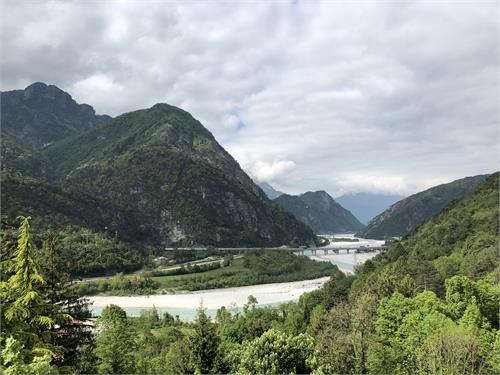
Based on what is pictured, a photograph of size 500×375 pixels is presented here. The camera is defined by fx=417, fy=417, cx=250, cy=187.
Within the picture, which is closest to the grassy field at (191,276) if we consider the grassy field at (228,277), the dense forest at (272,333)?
the grassy field at (228,277)

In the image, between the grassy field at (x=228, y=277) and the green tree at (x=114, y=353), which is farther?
the grassy field at (x=228, y=277)

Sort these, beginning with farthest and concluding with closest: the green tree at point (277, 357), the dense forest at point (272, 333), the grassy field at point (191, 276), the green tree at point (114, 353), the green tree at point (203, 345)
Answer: the grassy field at point (191, 276)
the green tree at point (114, 353)
the green tree at point (203, 345)
the green tree at point (277, 357)
the dense forest at point (272, 333)

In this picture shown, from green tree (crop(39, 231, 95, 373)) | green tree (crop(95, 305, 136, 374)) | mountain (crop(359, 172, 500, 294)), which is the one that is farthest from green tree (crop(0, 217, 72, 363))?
mountain (crop(359, 172, 500, 294))

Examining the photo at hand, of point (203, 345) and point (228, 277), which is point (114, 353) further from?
point (228, 277)

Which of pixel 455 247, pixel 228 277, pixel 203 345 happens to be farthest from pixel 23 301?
pixel 228 277

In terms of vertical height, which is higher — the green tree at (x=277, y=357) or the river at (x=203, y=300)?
the green tree at (x=277, y=357)

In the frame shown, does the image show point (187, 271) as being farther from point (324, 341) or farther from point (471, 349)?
point (471, 349)

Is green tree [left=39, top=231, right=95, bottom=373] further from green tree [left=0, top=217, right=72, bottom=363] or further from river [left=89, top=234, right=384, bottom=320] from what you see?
river [left=89, top=234, right=384, bottom=320]

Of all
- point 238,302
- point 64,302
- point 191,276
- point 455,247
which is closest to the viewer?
point 64,302

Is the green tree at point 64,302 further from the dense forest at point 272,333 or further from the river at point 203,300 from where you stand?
the river at point 203,300
